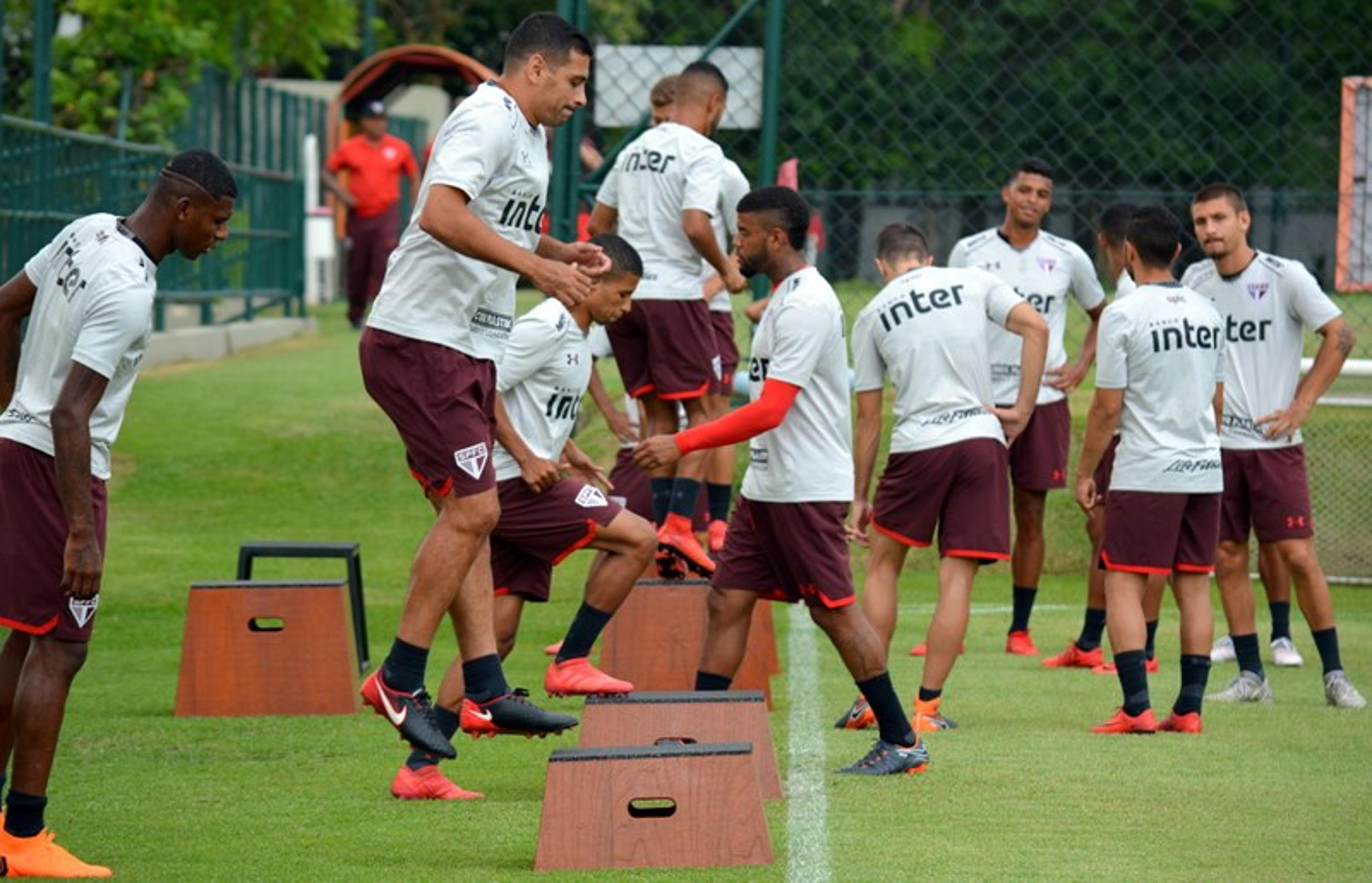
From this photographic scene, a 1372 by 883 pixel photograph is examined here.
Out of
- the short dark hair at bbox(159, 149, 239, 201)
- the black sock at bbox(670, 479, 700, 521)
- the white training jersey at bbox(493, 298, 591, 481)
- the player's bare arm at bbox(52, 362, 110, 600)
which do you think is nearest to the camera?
the player's bare arm at bbox(52, 362, 110, 600)

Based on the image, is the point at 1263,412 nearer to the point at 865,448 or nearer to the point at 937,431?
the point at 937,431

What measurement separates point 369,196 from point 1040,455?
647 inches

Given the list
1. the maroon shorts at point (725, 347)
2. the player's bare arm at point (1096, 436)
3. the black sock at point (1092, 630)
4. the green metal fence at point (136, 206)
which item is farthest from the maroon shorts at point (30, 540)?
the green metal fence at point (136, 206)

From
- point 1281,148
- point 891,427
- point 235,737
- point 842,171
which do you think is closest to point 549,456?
point 235,737

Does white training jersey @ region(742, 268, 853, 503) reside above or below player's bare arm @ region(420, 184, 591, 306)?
below

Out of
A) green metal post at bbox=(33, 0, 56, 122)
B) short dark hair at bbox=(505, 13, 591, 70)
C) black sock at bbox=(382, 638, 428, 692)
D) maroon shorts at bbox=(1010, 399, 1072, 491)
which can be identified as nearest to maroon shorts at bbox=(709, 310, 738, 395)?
maroon shorts at bbox=(1010, 399, 1072, 491)

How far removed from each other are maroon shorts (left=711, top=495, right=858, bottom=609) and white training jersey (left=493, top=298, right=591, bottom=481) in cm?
84

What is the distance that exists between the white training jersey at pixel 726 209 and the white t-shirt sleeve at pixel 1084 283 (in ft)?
5.48

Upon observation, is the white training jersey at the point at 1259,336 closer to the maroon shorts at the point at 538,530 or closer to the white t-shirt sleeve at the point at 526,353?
the maroon shorts at the point at 538,530

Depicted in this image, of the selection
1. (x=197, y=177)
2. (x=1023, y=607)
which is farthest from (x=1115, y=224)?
(x=197, y=177)

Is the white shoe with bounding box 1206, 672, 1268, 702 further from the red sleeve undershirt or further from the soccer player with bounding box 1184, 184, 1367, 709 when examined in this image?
the red sleeve undershirt

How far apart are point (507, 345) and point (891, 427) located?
762cm

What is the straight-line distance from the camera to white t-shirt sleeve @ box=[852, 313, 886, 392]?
32.3 ft

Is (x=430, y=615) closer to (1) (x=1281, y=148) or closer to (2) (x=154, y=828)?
(2) (x=154, y=828)
